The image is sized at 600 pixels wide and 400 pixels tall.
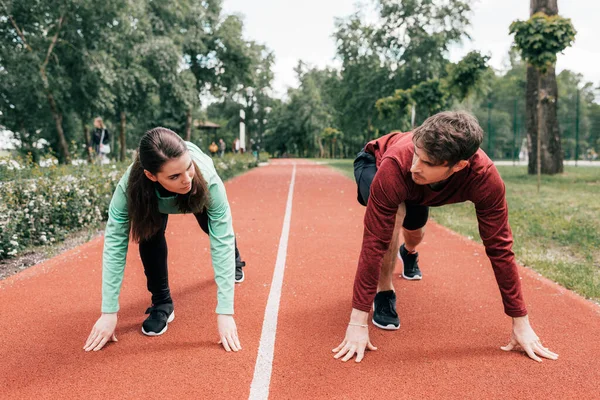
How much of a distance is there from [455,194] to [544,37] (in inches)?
411

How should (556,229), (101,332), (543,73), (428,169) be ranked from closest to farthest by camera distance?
(428,169) < (101,332) < (556,229) < (543,73)

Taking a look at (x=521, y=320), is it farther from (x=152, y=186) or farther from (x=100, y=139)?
(x=100, y=139)

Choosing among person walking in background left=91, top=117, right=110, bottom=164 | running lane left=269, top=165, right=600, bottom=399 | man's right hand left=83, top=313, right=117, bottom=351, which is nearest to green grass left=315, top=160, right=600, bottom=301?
running lane left=269, top=165, right=600, bottom=399

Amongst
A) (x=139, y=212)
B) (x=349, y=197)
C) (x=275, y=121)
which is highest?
(x=275, y=121)

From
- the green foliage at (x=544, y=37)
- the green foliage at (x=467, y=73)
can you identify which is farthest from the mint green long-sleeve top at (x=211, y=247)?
the green foliage at (x=467, y=73)

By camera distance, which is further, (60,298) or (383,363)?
(60,298)

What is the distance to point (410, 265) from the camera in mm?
4750

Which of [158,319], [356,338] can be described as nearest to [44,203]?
[158,319]

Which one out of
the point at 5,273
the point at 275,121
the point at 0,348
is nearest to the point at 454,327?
the point at 0,348

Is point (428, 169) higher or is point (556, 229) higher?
point (428, 169)

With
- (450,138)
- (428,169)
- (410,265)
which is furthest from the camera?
(410,265)

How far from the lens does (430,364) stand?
292 centimetres

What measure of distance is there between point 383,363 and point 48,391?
6.31 ft

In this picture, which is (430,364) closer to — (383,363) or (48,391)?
(383,363)
